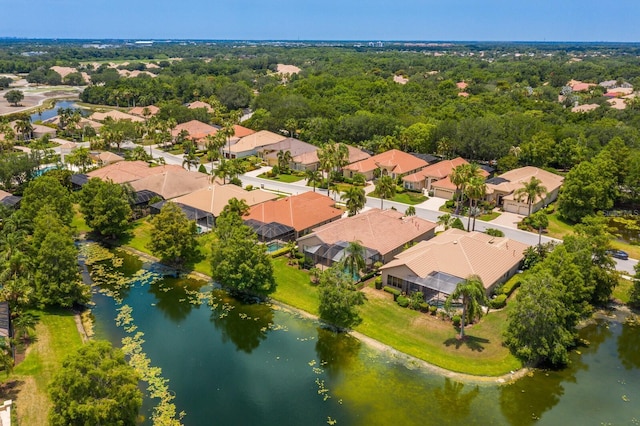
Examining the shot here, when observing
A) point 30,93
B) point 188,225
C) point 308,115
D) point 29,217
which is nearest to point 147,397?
point 188,225

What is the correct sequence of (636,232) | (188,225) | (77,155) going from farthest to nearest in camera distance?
1. (77,155)
2. (636,232)
3. (188,225)

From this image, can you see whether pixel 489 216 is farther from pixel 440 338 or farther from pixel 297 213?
pixel 440 338

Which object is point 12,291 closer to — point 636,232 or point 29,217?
point 29,217

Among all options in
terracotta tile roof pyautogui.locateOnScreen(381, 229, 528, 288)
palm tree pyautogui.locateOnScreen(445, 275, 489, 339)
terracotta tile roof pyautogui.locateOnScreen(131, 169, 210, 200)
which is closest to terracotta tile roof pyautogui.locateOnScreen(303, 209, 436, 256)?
terracotta tile roof pyautogui.locateOnScreen(381, 229, 528, 288)

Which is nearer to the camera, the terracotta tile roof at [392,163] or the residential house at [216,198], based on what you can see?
the residential house at [216,198]

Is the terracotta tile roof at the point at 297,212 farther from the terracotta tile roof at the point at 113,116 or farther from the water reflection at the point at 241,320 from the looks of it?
the terracotta tile roof at the point at 113,116

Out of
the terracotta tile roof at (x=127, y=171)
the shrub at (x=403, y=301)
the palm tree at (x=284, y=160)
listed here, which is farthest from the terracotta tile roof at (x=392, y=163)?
the shrub at (x=403, y=301)
